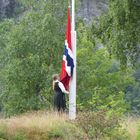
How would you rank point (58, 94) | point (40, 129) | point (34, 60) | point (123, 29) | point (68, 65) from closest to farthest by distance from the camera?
point (40, 129), point (68, 65), point (123, 29), point (58, 94), point (34, 60)

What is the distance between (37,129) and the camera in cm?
1179

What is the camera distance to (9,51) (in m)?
28.1

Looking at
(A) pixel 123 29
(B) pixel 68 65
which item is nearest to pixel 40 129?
(B) pixel 68 65

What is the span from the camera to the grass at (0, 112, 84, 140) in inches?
444

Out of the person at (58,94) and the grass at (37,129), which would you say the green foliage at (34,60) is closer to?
the person at (58,94)

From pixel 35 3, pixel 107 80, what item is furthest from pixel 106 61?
pixel 35 3

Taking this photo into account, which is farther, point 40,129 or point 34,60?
point 34,60

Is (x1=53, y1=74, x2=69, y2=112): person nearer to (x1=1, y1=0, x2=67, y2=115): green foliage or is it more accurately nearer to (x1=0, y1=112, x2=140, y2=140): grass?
(x1=0, y1=112, x2=140, y2=140): grass

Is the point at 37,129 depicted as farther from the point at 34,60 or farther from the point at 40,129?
the point at 34,60

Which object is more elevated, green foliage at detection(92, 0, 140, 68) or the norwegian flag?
green foliage at detection(92, 0, 140, 68)

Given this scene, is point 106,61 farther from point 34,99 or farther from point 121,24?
point 121,24

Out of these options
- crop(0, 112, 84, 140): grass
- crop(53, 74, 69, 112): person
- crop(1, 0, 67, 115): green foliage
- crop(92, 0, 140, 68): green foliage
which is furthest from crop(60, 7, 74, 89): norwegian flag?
crop(1, 0, 67, 115): green foliage

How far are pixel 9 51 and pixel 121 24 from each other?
13.3 m

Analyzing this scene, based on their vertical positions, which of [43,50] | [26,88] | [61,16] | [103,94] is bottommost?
[103,94]
